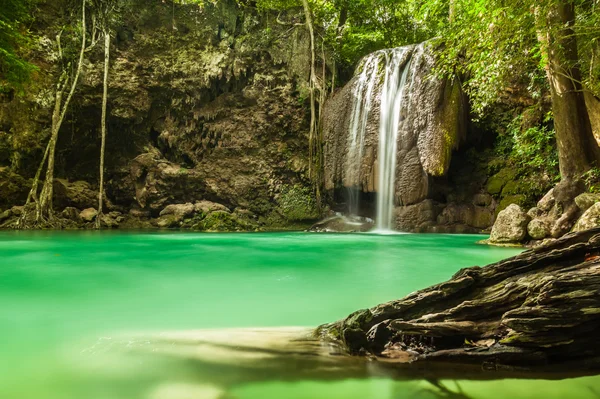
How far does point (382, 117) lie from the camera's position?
12469 millimetres

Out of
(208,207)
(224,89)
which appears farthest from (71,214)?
(224,89)

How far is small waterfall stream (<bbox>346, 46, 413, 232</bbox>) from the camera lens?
1211cm

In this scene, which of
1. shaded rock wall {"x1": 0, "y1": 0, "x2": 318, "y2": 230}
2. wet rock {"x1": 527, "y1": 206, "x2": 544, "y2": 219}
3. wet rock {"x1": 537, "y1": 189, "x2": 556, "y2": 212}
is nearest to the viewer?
wet rock {"x1": 537, "y1": 189, "x2": 556, "y2": 212}

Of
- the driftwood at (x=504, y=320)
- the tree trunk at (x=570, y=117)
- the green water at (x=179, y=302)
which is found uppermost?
the tree trunk at (x=570, y=117)

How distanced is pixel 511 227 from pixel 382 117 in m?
6.03

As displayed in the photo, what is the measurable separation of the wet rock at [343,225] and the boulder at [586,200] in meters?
6.64

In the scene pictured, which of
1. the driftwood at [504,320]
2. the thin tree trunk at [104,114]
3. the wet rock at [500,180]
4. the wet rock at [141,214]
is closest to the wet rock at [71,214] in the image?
the thin tree trunk at [104,114]

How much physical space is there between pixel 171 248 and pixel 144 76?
9.65 m

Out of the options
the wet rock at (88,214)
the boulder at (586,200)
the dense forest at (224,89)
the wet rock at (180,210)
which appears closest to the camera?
the boulder at (586,200)

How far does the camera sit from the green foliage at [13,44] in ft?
34.5

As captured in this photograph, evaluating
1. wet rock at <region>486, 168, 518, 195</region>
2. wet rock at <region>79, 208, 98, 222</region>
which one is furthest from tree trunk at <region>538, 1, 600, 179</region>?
wet rock at <region>79, 208, 98, 222</region>

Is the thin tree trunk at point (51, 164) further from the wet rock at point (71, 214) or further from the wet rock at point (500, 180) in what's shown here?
the wet rock at point (500, 180)

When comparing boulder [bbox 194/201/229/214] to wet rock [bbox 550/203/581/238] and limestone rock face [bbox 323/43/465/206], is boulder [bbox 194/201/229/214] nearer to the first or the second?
limestone rock face [bbox 323/43/465/206]

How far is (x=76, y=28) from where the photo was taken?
13.9m
